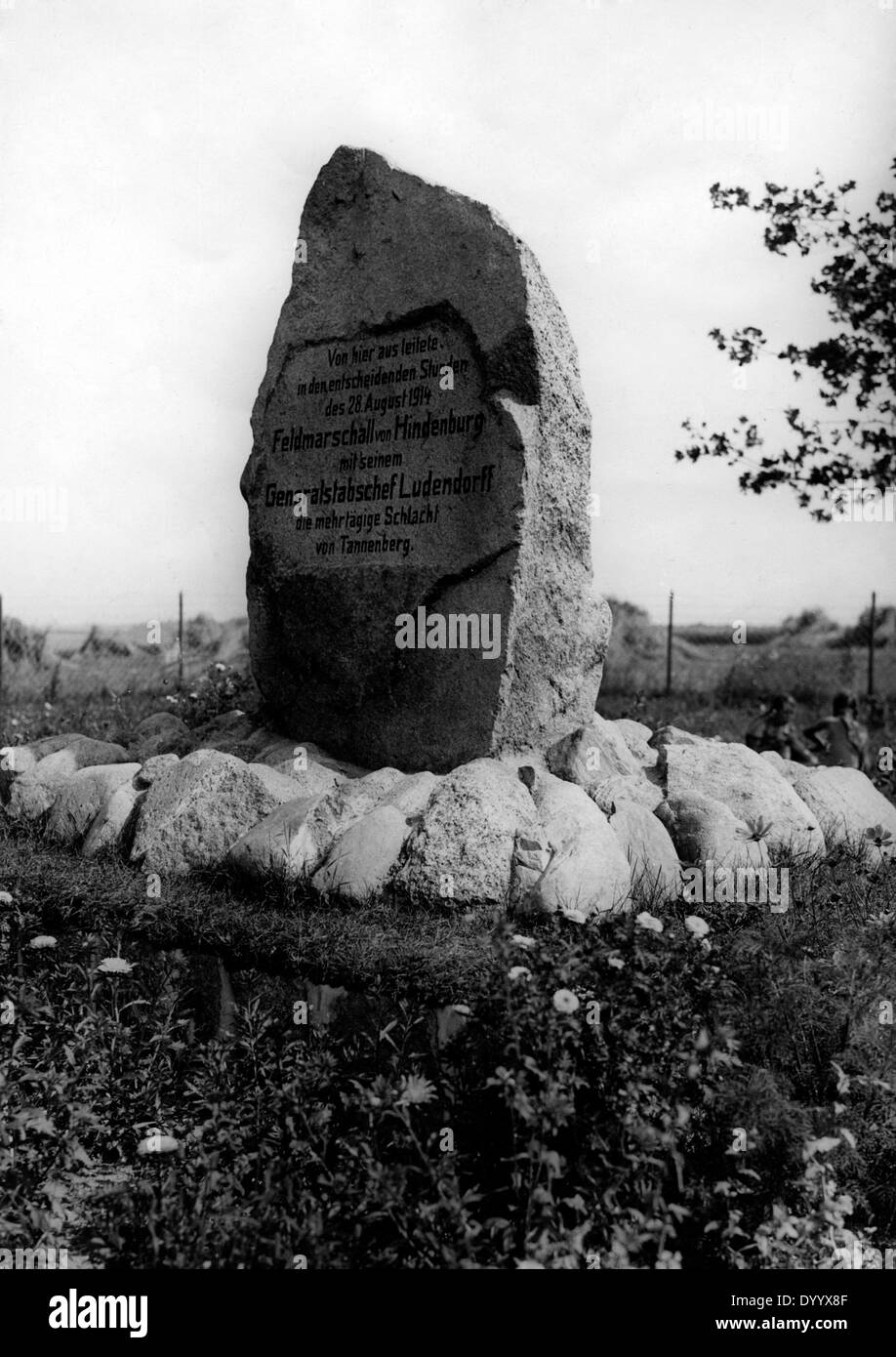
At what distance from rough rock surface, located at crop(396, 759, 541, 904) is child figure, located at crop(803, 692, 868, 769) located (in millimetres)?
5718

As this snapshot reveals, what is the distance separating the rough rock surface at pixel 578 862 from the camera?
452cm

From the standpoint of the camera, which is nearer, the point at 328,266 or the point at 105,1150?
the point at 105,1150

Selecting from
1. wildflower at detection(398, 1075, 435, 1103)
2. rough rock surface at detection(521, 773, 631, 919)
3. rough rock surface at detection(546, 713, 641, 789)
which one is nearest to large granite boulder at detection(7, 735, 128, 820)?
rough rock surface at detection(546, 713, 641, 789)

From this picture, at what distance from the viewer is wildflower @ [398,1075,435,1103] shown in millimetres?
3525

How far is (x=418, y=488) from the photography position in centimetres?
627

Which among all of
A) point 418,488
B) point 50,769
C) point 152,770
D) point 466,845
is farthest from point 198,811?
point 418,488

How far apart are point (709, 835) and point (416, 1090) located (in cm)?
Answer: 206

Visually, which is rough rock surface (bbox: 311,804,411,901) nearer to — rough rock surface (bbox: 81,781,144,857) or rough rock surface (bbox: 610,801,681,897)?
rough rock surface (bbox: 610,801,681,897)

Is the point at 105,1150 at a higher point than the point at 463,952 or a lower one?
lower

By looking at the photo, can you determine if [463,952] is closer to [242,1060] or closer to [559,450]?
[242,1060]

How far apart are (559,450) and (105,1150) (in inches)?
146
